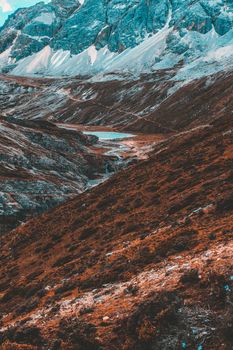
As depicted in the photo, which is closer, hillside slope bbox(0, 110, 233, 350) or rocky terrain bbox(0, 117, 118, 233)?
hillside slope bbox(0, 110, 233, 350)

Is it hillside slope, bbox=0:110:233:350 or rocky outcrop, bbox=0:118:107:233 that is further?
rocky outcrop, bbox=0:118:107:233

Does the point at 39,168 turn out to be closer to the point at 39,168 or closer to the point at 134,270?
the point at 39,168

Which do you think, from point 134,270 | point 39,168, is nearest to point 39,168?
point 39,168

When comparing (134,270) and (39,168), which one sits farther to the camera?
(39,168)

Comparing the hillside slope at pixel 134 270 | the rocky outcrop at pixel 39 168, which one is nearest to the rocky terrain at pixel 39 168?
the rocky outcrop at pixel 39 168

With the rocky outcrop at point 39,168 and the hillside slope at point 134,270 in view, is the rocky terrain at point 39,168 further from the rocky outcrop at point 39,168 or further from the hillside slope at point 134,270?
the hillside slope at point 134,270

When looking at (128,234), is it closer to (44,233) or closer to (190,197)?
(190,197)

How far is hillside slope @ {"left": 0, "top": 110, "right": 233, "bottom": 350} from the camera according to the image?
15688 millimetres

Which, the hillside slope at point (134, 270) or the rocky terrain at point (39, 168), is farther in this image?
the rocky terrain at point (39, 168)

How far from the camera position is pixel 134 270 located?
2270 cm

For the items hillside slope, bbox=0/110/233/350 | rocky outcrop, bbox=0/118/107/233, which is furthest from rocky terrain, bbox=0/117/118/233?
hillside slope, bbox=0/110/233/350

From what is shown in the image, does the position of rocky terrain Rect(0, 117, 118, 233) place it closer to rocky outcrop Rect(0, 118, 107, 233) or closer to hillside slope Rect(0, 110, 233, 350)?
rocky outcrop Rect(0, 118, 107, 233)

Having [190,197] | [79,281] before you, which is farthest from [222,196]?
[79,281]

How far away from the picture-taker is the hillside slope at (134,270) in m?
15.7
